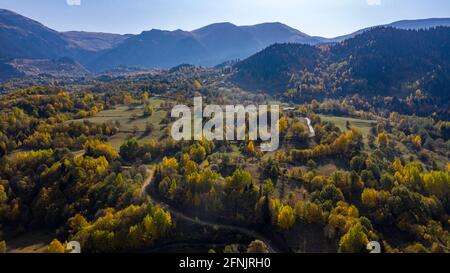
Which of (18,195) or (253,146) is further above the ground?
(253,146)

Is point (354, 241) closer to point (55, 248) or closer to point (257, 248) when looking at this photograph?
point (257, 248)

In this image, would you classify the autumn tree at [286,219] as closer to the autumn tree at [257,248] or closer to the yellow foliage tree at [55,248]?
the autumn tree at [257,248]

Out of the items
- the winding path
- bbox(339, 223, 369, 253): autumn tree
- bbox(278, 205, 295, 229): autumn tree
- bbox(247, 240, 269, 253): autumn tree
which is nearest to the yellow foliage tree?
the winding path

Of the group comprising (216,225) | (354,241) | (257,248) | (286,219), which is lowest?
(216,225)

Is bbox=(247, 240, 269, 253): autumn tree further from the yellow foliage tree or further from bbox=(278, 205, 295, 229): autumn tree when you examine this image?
the yellow foliage tree

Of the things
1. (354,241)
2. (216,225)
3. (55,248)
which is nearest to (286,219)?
(354,241)

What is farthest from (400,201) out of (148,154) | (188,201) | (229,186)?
(148,154)

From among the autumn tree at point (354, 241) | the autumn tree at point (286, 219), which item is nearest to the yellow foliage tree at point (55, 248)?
the autumn tree at point (286, 219)

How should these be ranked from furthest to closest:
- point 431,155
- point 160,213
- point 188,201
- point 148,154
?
point 431,155, point 148,154, point 188,201, point 160,213

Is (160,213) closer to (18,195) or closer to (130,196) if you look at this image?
(130,196)

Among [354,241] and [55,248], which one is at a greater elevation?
[354,241]

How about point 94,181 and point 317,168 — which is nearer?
point 94,181
